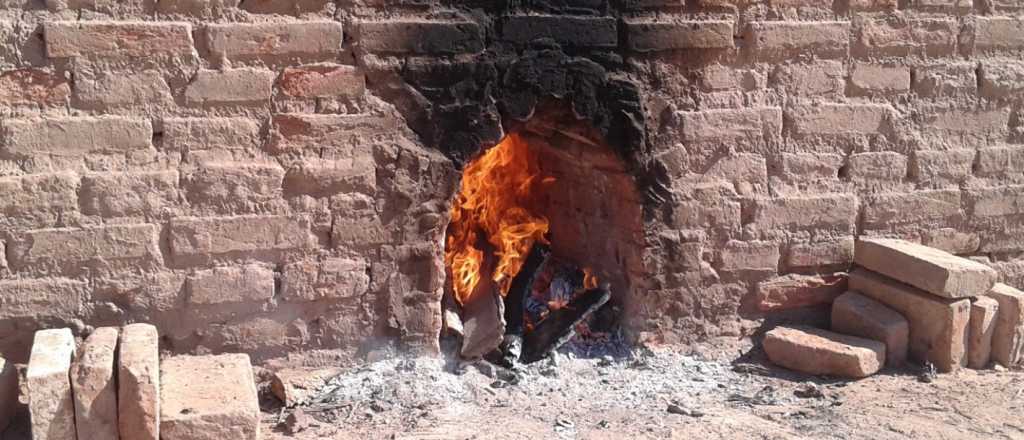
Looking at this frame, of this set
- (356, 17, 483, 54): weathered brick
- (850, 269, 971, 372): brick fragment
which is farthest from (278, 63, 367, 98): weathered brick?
(850, 269, 971, 372): brick fragment

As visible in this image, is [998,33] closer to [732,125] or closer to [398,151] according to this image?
[732,125]

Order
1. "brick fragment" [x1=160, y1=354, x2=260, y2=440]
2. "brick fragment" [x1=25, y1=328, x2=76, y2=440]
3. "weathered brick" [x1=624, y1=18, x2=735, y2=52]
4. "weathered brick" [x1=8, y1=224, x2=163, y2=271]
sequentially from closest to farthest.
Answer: "brick fragment" [x1=25, y1=328, x2=76, y2=440] < "brick fragment" [x1=160, y1=354, x2=260, y2=440] < "weathered brick" [x1=8, y1=224, x2=163, y2=271] < "weathered brick" [x1=624, y1=18, x2=735, y2=52]

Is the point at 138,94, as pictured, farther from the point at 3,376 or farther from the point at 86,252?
the point at 3,376

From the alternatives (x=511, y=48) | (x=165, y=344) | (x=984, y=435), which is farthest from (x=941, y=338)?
(x=165, y=344)

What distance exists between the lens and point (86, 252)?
4348 mm

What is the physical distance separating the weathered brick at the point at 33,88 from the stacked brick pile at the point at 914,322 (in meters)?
3.52

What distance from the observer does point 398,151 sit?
15.5 feet

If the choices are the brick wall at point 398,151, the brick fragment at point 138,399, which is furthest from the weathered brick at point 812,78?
the brick fragment at point 138,399

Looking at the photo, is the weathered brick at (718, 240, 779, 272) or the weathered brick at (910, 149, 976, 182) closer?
the weathered brick at (718, 240, 779, 272)

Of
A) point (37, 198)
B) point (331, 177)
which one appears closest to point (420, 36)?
point (331, 177)

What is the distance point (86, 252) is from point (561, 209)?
2.60 m

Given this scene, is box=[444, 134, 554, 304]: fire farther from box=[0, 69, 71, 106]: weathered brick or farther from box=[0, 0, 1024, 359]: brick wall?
box=[0, 69, 71, 106]: weathered brick

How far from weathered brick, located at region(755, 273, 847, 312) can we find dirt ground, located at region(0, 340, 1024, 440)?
323 mm

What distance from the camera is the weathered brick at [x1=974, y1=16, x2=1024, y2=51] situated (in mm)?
5535
